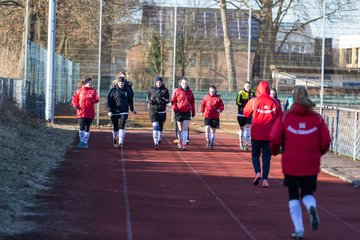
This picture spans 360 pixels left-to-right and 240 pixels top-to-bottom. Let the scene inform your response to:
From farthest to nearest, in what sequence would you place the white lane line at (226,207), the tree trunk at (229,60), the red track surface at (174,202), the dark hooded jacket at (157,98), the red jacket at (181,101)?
the tree trunk at (229,60), the red jacket at (181,101), the dark hooded jacket at (157,98), the white lane line at (226,207), the red track surface at (174,202)

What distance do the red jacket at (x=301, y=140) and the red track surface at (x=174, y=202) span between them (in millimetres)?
882

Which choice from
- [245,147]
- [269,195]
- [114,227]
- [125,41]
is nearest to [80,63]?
[125,41]

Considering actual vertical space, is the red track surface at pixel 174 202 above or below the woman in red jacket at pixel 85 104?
below

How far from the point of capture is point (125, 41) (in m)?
33.5

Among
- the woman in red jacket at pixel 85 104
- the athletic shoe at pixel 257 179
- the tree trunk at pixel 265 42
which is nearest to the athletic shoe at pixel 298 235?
the athletic shoe at pixel 257 179

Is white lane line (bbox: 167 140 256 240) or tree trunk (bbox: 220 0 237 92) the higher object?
tree trunk (bbox: 220 0 237 92)

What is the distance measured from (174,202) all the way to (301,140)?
3.15 m

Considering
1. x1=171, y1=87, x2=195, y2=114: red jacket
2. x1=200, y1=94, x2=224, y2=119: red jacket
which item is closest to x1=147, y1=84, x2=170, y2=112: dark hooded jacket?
x1=171, y1=87, x2=195, y2=114: red jacket

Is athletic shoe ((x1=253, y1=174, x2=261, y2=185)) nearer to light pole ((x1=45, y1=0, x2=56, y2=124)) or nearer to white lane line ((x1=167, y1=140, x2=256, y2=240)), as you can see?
white lane line ((x1=167, y1=140, x2=256, y2=240))

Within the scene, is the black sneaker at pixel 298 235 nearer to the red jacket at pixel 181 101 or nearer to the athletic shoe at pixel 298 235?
the athletic shoe at pixel 298 235

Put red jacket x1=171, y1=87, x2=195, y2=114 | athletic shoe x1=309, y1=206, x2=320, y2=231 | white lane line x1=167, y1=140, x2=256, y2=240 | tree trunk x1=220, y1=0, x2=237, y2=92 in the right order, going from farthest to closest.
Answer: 1. tree trunk x1=220, y1=0, x2=237, y2=92
2. red jacket x1=171, y1=87, x2=195, y2=114
3. white lane line x1=167, y1=140, x2=256, y2=240
4. athletic shoe x1=309, y1=206, x2=320, y2=231

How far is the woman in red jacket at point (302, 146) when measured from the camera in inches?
375

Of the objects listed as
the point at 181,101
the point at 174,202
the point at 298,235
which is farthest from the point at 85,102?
the point at 298,235

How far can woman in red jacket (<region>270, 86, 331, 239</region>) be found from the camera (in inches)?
375
